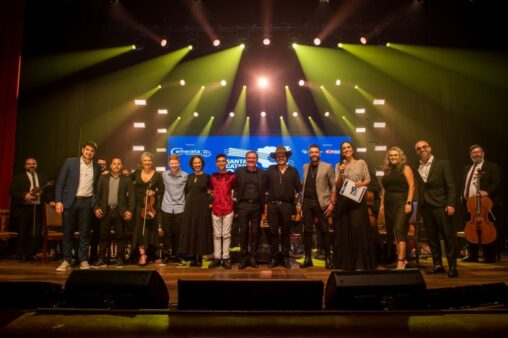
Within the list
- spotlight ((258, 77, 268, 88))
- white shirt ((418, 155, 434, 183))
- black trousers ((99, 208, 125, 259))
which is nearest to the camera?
white shirt ((418, 155, 434, 183))

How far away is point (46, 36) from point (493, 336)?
9.01 m

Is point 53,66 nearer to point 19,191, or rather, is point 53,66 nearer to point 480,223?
point 19,191

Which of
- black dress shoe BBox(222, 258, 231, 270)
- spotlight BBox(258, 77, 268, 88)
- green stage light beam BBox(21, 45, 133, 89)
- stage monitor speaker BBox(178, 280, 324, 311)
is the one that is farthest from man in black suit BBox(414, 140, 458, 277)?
green stage light beam BBox(21, 45, 133, 89)

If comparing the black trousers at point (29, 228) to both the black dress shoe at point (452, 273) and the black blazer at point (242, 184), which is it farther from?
the black dress shoe at point (452, 273)

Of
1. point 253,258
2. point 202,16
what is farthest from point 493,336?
point 202,16

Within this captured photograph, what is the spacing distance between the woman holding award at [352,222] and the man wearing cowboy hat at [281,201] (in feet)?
2.69

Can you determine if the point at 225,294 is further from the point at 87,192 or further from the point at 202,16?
the point at 202,16

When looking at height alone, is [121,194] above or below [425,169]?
below

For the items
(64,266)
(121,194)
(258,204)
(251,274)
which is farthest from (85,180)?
(251,274)

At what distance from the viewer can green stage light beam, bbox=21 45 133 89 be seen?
7.98 m

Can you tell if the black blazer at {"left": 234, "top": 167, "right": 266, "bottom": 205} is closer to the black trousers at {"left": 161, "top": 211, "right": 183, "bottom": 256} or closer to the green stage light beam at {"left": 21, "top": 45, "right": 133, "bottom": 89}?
the black trousers at {"left": 161, "top": 211, "right": 183, "bottom": 256}

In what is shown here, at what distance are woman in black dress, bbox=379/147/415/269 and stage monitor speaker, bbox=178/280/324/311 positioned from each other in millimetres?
2462

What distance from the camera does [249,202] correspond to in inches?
198

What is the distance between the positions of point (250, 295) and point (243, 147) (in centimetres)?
845
